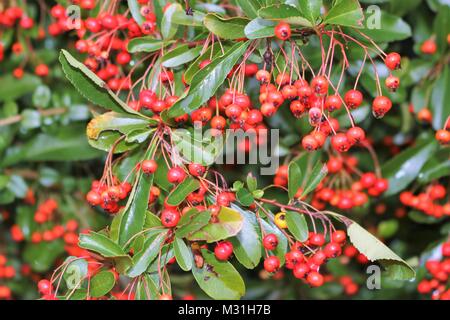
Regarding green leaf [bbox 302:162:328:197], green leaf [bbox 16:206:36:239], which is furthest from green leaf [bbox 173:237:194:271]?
green leaf [bbox 16:206:36:239]

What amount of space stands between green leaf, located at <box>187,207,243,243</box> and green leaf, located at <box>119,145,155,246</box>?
0.15 metres

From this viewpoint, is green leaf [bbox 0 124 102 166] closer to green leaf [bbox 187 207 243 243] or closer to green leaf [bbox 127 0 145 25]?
green leaf [bbox 127 0 145 25]

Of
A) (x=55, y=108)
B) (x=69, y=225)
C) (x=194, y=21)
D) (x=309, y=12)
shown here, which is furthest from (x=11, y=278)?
(x=309, y=12)

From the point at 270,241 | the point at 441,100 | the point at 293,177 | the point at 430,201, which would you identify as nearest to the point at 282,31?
the point at 293,177

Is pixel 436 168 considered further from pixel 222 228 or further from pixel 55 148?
pixel 55 148

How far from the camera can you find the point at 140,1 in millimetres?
1749

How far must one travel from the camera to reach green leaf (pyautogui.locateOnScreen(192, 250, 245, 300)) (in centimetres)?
157

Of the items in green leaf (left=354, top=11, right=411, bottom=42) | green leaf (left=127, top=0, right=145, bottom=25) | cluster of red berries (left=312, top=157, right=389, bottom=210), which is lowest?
cluster of red berries (left=312, top=157, right=389, bottom=210)

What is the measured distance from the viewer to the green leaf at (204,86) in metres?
1.48

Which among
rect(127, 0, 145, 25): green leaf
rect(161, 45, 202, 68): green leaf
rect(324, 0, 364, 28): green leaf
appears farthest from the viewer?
rect(127, 0, 145, 25): green leaf

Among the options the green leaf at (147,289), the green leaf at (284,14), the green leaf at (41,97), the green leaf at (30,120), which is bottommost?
the green leaf at (30,120)

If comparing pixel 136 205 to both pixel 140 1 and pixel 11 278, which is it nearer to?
pixel 140 1

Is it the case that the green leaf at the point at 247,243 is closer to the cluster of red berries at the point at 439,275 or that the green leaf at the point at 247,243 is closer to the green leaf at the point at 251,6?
the green leaf at the point at 251,6

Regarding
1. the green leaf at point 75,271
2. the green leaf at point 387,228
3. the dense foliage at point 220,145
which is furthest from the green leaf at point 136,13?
the green leaf at point 387,228
